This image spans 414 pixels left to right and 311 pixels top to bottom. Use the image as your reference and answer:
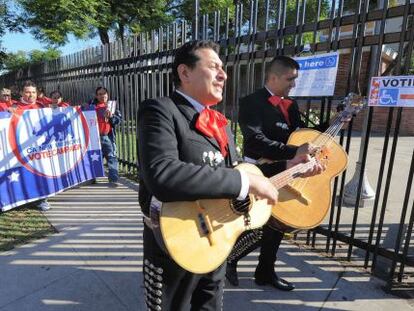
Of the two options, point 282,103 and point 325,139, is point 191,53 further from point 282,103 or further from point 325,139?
point 325,139

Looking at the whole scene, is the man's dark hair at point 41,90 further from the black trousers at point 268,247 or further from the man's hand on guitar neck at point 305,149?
the man's hand on guitar neck at point 305,149

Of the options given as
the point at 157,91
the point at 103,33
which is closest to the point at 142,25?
the point at 103,33

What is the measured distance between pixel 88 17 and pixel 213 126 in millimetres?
14749

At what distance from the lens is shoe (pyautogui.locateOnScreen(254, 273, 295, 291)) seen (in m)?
3.14

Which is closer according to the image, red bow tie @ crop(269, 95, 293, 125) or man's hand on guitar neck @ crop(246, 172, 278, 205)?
man's hand on guitar neck @ crop(246, 172, 278, 205)

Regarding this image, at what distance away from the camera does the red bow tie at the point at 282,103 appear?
2932 mm

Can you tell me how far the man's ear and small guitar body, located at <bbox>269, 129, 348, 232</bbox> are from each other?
1.24 metres

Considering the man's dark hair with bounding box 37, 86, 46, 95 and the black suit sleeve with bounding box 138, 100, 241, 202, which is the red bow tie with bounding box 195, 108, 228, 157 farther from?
the man's dark hair with bounding box 37, 86, 46, 95

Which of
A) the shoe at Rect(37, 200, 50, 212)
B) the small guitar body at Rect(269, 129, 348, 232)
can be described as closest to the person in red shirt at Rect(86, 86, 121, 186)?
the shoe at Rect(37, 200, 50, 212)

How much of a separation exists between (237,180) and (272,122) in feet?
4.79

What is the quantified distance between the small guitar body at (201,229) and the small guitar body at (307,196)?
0.72 m

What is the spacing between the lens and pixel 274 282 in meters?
3.17

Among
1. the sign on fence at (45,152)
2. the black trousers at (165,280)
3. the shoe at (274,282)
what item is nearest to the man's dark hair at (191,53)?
the black trousers at (165,280)

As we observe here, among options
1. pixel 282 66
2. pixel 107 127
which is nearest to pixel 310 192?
pixel 282 66
